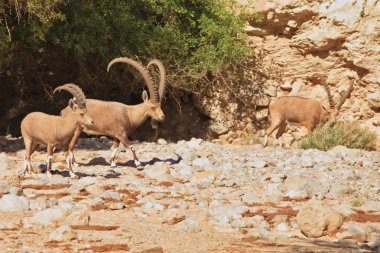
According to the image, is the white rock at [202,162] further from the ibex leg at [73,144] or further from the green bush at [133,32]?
the green bush at [133,32]

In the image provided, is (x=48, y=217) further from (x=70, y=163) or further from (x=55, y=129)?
(x=55, y=129)

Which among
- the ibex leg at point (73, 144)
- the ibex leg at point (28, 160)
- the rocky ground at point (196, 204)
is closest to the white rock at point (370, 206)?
the rocky ground at point (196, 204)

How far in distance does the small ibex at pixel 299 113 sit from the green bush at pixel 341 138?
81 centimetres

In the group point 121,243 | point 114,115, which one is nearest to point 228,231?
point 121,243

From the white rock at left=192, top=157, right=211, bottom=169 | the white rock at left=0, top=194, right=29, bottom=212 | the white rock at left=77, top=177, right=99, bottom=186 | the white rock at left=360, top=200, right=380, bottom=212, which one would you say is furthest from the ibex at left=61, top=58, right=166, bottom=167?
the white rock at left=360, top=200, right=380, bottom=212

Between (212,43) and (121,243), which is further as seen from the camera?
(212,43)

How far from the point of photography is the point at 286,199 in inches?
330

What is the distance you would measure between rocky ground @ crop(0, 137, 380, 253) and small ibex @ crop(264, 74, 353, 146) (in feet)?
10.2

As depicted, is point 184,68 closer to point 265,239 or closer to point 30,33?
point 30,33

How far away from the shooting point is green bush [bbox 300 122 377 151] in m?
14.1

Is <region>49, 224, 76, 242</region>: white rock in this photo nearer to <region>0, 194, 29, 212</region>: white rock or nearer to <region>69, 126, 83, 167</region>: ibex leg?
<region>0, 194, 29, 212</region>: white rock

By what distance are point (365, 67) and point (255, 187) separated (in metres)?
8.00

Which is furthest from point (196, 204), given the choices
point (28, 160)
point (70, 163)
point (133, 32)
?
point (133, 32)

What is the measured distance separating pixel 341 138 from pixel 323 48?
3506 mm
